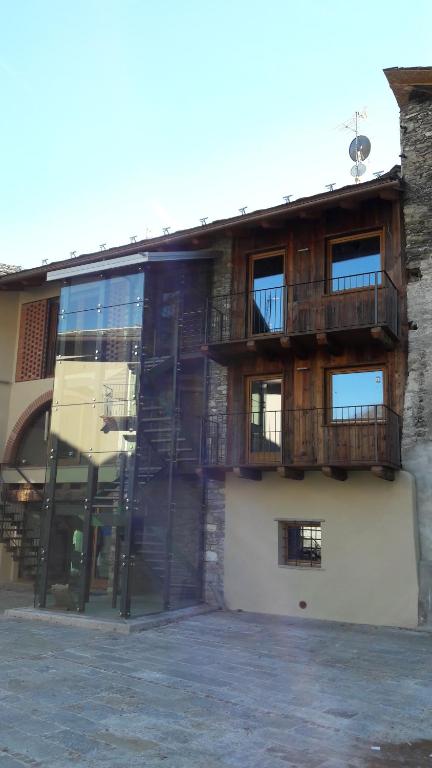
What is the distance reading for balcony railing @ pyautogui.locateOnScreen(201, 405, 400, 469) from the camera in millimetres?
11297

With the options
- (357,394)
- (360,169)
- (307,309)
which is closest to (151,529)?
(357,394)

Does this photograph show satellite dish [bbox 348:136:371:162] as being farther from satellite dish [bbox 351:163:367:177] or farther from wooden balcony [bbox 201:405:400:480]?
wooden balcony [bbox 201:405:400:480]

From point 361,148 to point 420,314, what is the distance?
4.71 metres

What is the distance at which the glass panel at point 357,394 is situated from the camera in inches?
464

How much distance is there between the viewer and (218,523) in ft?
43.2

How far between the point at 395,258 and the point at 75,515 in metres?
7.84

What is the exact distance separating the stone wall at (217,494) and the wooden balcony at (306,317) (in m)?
0.42

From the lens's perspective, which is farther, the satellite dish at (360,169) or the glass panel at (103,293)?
the satellite dish at (360,169)

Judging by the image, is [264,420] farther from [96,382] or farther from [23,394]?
[23,394]

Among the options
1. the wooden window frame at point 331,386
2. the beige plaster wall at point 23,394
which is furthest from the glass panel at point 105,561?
the wooden window frame at point 331,386

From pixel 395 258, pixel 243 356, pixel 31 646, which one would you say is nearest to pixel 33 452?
pixel 243 356

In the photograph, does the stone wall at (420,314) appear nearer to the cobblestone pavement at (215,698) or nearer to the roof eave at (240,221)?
the roof eave at (240,221)

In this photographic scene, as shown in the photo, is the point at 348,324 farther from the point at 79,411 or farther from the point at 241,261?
the point at 79,411

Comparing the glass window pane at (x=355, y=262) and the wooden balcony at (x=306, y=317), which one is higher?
the glass window pane at (x=355, y=262)
